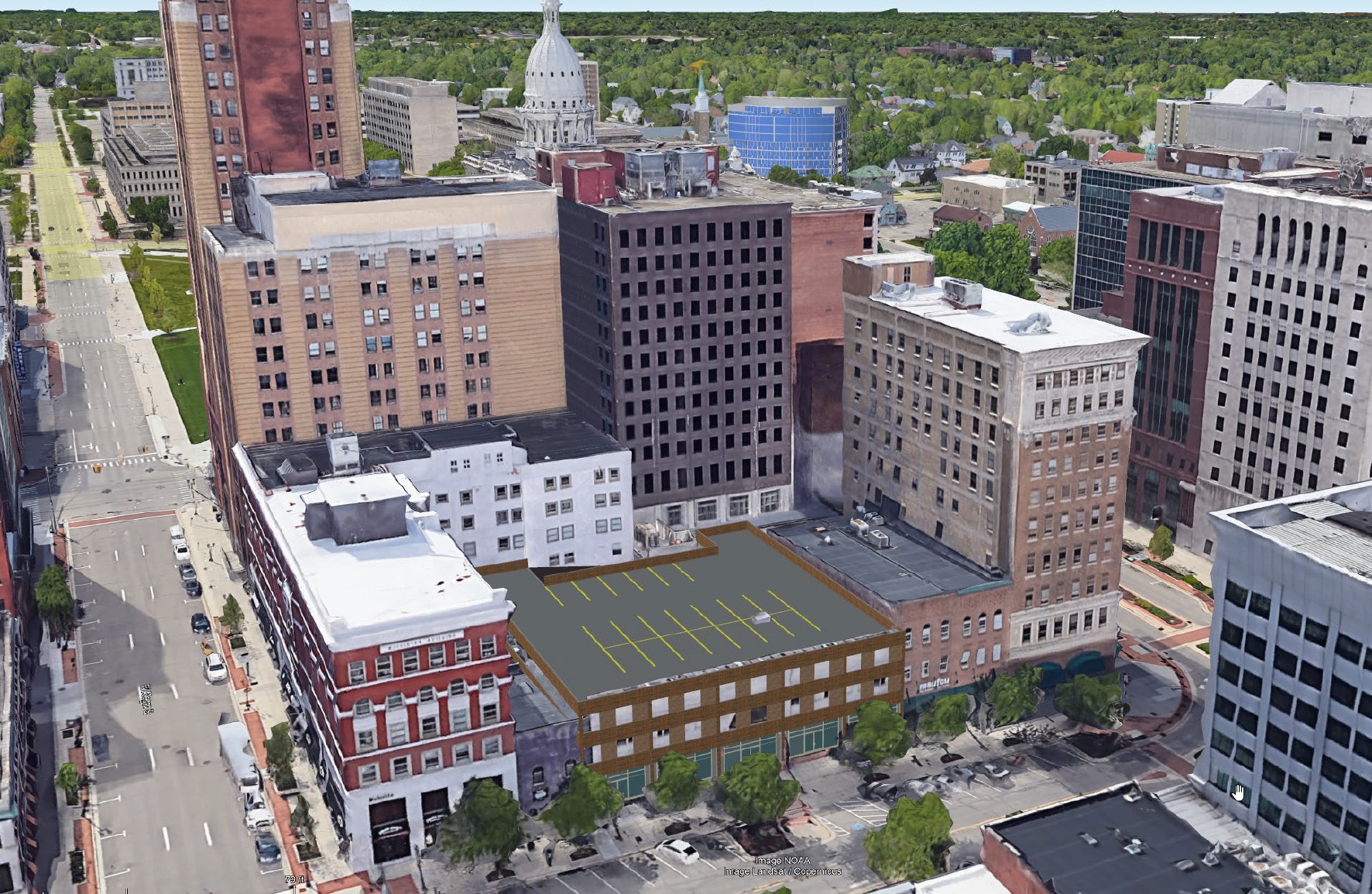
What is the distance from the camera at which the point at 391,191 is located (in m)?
170

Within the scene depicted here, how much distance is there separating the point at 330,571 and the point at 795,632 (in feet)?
144

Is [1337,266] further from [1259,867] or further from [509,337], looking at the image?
[509,337]

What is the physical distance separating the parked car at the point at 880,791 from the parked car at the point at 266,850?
5144 cm

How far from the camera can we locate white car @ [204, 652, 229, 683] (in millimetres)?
148500

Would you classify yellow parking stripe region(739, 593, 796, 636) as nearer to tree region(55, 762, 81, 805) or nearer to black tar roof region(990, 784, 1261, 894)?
black tar roof region(990, 784, 1261, 894)

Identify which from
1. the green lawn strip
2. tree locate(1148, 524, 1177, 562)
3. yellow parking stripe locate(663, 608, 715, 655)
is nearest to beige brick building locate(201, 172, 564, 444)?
yellow parking stripe locate(663, 608, 715, 655)

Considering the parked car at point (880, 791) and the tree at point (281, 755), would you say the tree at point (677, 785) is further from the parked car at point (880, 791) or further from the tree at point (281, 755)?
the tree at point (281, 755)

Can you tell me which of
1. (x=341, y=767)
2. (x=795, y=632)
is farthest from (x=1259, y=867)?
(x=341, y=767)

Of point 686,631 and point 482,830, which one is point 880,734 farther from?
point 482,830

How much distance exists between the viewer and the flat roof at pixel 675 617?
130m

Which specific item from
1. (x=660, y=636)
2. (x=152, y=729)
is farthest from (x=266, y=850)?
(x=660, y=636)

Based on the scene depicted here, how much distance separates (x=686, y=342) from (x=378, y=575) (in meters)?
58.2

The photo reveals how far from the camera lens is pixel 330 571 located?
404 ft

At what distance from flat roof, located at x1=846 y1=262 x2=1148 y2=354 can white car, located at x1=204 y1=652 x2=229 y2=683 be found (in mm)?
81576
